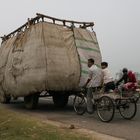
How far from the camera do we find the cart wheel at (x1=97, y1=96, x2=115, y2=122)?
1205 cm

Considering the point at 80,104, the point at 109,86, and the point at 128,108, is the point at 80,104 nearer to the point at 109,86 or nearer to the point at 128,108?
the point at 109,86

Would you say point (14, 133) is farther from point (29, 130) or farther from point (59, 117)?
point (59, 117)

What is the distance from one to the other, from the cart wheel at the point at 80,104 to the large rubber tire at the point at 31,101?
7.06ft

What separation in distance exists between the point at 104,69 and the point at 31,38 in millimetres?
3456

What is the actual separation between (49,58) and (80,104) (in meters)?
2.07

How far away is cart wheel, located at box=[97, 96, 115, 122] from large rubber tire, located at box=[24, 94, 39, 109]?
405 cm

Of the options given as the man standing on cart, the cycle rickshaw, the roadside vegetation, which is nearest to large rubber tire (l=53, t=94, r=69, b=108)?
the man standing on cart

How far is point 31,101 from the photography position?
53.8 ft

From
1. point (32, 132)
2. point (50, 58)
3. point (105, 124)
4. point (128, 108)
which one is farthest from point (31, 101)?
point (32, 132)

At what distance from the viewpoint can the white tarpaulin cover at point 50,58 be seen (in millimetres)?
15039

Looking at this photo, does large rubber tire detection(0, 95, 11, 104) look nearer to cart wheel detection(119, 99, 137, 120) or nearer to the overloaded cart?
the overloaded cart

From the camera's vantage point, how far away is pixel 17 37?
17172 millimetres

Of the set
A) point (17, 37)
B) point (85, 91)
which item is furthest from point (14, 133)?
point (17, 37)

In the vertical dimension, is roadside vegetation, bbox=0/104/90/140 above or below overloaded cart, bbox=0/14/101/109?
below
